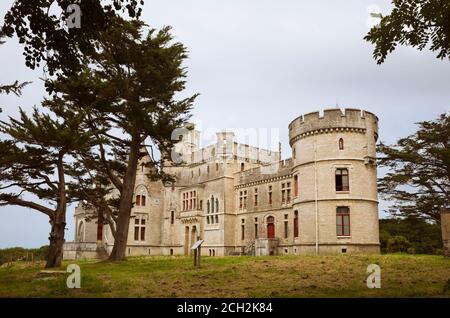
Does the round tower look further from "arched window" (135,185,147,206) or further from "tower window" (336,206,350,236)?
"arched window" (135,185,147,206)

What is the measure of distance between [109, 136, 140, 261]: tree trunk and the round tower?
38.2ft

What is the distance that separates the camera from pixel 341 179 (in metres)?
26.2

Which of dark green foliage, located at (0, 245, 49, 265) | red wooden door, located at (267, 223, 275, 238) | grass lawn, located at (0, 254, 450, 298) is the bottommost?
dark green foliage, located at (0, 245, 49, 265)

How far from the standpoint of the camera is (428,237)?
108 ft

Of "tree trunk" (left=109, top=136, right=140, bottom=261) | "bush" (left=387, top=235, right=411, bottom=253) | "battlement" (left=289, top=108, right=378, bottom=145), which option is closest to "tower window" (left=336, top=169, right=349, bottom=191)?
"battlement" (left=289, top=108, right=378, bottom=145)

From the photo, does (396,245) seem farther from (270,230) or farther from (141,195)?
(141,195)

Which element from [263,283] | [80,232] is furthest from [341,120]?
[80,232]

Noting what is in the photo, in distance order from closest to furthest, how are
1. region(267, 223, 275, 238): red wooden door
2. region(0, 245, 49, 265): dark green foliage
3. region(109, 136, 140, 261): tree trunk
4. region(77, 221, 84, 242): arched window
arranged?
1. region(109, 136, 140, 261): tree trunk
2. region(267, 223, 275, 238): red wooden door
3. region(0, 245, 49, 265): dark green foliage
4. region(77, 221, 84, 242): arched window

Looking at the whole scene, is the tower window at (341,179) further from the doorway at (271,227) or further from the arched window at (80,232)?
the arched window at (80,232)

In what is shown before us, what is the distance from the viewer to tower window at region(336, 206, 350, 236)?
25469 mm

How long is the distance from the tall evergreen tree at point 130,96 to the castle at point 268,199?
Result: 2.58m

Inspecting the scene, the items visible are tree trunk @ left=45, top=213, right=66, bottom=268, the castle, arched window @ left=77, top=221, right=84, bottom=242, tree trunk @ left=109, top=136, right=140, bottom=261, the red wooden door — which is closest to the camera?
tree trunk @ left=45, top=213, right=66, bottom=268

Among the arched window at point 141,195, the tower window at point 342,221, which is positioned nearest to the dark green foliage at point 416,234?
the tower window at point 342,221
